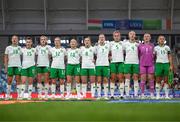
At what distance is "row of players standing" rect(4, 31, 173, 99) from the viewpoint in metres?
11.2

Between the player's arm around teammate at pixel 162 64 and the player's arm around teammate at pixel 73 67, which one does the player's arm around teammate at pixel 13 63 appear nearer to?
the player's arm around teammate at pixel 73 67

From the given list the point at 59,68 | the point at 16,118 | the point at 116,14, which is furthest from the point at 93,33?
the point at 16,118

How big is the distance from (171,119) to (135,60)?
547 centimetres

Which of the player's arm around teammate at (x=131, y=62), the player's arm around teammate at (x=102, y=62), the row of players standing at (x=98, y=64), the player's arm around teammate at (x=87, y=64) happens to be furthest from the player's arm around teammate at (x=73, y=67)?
the player's arm around teammate at (x=131, y=62)

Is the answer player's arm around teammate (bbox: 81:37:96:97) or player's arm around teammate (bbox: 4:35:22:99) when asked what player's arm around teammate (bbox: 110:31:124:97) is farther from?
player's arm around teammate (bbox: 4:35:22:99)

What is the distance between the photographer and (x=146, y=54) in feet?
36.7

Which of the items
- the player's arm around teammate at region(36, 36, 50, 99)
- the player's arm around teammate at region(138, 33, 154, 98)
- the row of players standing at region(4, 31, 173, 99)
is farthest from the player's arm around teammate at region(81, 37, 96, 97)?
the player's arm around teammate at region(138, 33, 154, 98)

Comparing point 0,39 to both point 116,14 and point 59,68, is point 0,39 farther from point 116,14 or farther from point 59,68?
point 59,68

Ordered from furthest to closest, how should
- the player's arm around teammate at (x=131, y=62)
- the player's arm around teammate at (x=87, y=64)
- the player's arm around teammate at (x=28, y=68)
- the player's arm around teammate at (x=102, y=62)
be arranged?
the player's arm around teammate at (x=28, y=68)
the player's arm around teammate at (x=87, y=64)
the player's arm around teammate at (x=102, y=62)
the player's arm around teammate at (x=131, y=62)

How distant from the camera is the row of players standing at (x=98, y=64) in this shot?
1119 centimetres

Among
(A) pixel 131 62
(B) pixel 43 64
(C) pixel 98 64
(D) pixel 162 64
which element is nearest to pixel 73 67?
(C) pixel 98 64

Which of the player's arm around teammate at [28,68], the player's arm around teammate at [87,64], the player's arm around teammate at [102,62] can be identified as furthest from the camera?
the player's arm around teammate at [28,68]

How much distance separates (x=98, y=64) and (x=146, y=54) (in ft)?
4.60

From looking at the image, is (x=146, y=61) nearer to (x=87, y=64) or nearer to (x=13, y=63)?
(x=87, y=64)
